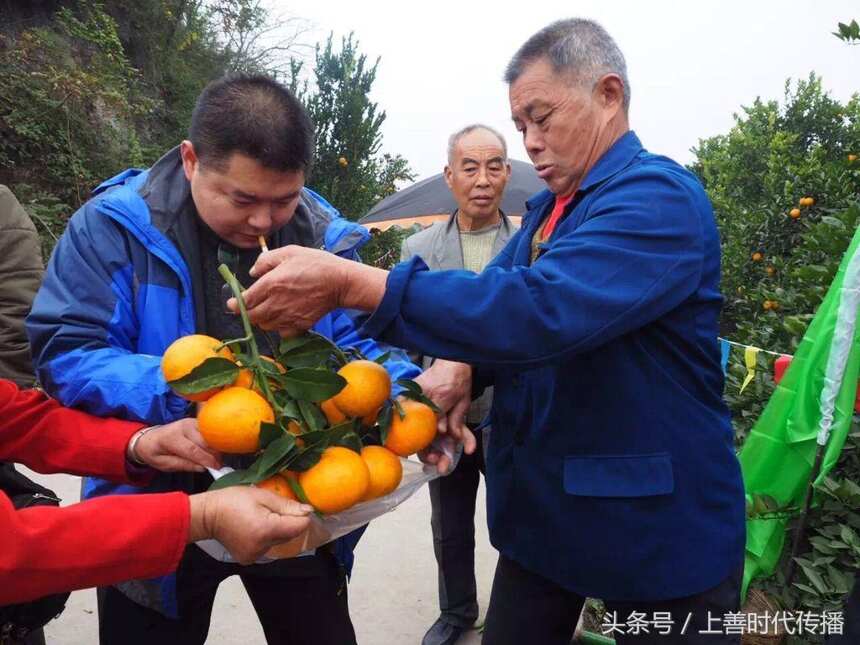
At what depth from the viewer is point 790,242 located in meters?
4.28

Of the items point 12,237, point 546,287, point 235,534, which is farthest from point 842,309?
point 12,237

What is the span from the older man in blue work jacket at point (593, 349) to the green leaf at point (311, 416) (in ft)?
0.51

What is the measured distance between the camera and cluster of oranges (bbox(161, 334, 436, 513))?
4.16 feet

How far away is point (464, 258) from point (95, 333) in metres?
2.26

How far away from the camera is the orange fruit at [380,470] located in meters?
1.41

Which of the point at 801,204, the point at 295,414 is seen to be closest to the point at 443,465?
the point at 295,414

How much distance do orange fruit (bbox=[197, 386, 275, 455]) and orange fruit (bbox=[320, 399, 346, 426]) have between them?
19 cm

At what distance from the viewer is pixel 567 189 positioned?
176cm

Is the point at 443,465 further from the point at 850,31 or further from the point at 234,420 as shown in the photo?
the point at 850,31

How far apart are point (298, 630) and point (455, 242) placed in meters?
2.18

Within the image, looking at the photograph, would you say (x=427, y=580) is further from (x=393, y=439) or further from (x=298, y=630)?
(x=393, y=439)

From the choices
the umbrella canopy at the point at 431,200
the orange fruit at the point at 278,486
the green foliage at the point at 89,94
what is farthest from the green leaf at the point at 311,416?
the green foliage at the point at 89,94

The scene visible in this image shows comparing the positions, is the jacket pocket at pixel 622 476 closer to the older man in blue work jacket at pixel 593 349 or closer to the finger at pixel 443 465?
the older man in blue work jacket at pixel 593 349

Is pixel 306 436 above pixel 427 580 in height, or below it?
above
